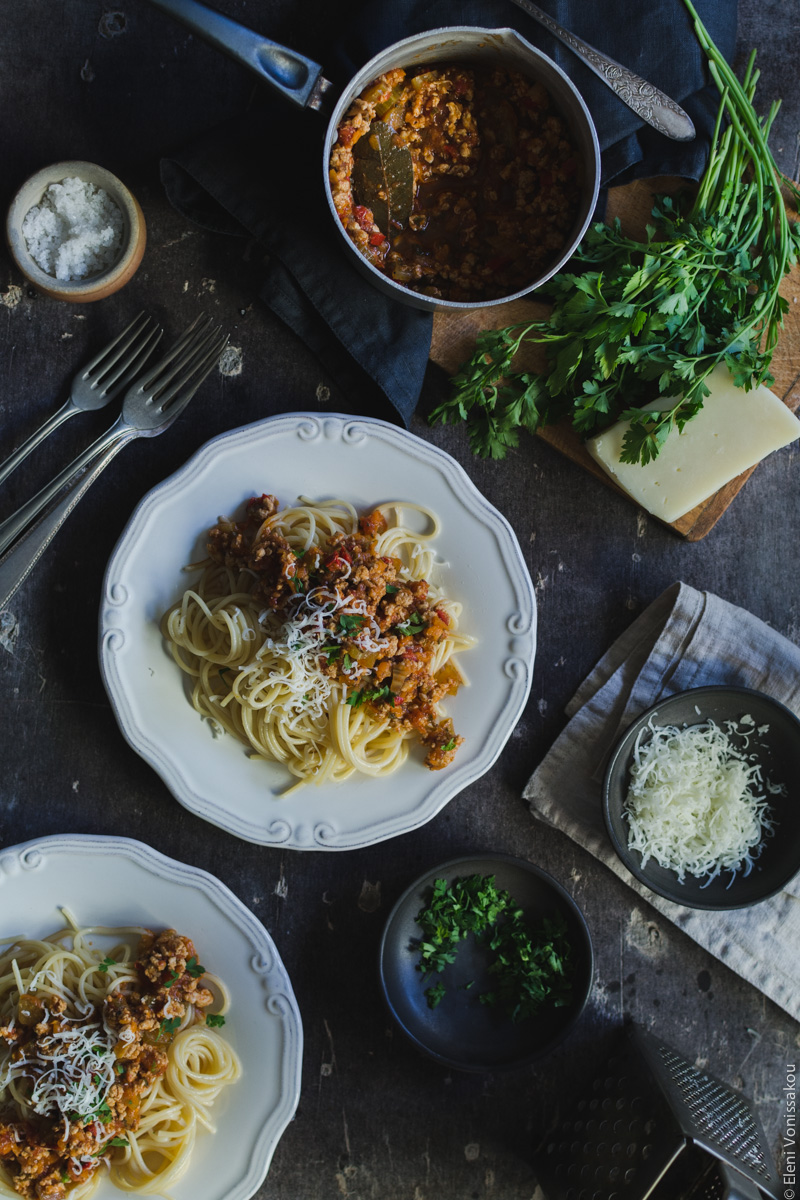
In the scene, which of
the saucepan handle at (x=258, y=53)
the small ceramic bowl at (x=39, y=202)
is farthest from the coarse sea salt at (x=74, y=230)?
the saucepan handle at (x=258, y=53)

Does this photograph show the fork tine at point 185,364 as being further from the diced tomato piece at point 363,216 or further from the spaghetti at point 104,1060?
the spaghetti at point 104,1060

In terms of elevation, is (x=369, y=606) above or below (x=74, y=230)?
below

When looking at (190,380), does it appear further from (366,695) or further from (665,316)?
(665,316)

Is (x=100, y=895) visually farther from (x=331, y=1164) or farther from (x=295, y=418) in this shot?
(x=295, y=418)

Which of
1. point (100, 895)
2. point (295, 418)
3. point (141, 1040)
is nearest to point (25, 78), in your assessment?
point (295, 418)

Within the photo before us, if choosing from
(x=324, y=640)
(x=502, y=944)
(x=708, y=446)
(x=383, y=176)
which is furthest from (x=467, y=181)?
(x=502, y=944)
